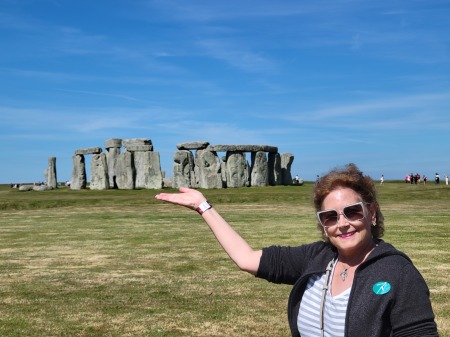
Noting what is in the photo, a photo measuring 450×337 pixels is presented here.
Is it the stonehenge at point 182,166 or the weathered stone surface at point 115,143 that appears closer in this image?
the stonehenge at point 182,166

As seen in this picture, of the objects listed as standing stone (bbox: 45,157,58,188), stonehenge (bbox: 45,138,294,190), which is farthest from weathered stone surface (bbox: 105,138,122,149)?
standing stone (bbox: 45,157,58,188)

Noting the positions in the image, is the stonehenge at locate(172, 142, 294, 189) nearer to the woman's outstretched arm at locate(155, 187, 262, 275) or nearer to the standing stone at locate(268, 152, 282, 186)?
the standing stone at locate(268, 152, 282, 186)

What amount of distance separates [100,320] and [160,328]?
0.85 meters

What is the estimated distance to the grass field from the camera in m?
7.09

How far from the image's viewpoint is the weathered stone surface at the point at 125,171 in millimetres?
43531

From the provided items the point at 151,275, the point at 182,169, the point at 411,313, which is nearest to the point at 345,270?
the point at 411,313

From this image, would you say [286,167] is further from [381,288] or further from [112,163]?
[381,288]

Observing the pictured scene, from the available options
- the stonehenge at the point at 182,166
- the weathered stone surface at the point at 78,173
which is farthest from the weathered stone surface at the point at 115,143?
the weathered stone surface at the point at 78,173

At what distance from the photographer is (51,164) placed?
163 feet

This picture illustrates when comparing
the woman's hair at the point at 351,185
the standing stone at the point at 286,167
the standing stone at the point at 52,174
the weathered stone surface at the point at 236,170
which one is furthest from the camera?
the standing stone at the point at 52,174

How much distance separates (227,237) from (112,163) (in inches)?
1654

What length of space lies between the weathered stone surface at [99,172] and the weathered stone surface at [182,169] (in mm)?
5273

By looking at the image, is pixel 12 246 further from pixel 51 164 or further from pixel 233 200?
pixel 51 164

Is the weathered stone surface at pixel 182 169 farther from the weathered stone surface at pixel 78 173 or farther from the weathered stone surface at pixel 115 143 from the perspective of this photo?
the weathered stone surface at pixel 78 173
